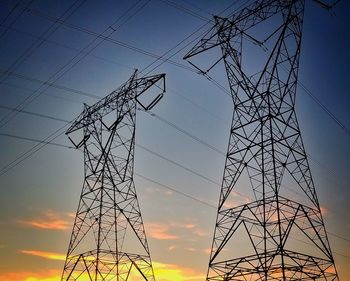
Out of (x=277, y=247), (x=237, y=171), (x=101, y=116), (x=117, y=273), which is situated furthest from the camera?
(x=101, y=116)

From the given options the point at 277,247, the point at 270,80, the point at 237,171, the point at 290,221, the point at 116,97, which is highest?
the point at 116,97

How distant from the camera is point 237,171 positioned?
19.0 metres

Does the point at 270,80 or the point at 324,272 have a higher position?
the point at 270,80

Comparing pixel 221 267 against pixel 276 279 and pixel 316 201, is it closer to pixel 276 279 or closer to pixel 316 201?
pixel 276 279

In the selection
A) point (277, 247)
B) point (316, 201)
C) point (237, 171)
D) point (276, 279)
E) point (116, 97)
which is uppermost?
point (116, 97)

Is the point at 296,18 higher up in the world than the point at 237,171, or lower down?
higher up

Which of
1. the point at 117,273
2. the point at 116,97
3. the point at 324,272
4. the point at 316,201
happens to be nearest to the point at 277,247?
the point at 324,272

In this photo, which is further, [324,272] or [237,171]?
[237,171]

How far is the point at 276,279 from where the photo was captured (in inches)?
613

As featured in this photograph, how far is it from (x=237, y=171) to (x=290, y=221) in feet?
12.7

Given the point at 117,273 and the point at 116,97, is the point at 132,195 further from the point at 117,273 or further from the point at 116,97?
the point at 116,97

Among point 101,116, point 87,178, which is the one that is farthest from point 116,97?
point 87,178

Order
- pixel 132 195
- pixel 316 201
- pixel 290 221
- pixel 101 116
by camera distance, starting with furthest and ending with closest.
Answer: pixel 101 116, pixel 132 195, pixel 316 201, pixel 290 221

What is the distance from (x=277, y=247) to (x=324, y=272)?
2.72m
